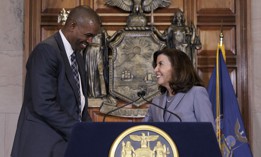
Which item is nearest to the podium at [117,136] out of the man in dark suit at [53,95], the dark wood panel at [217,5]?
the man in dark suit at [53,95]

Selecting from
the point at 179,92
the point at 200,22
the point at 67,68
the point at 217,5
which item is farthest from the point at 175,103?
the point at 217,5

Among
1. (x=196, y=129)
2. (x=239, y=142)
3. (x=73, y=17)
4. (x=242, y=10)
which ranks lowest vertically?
(x=239, y=142)

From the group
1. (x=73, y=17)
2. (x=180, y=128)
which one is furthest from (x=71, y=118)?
(x=180, y=128)

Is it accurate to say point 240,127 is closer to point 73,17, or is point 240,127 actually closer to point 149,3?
point 149,3

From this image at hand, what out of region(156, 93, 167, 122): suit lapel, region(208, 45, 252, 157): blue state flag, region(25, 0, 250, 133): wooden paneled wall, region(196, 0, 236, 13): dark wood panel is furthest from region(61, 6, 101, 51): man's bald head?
region(196, 0, 236, 13): dark wood panel

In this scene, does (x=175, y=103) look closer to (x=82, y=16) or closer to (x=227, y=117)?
(x=82, y=16)

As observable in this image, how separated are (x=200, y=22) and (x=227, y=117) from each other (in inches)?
43.4

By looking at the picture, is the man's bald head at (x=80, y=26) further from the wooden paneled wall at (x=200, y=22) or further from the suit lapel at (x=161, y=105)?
the wooden paneled wall at (x=200, y=22)

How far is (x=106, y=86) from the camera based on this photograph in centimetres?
502

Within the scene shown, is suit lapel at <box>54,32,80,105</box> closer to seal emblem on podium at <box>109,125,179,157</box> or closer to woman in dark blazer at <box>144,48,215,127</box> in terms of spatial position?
woman in dark blazer at <box>144,48,215,127</box>

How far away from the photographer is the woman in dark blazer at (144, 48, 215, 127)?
3.27m

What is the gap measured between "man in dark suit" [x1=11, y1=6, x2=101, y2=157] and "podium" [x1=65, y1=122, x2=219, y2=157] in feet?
2.09

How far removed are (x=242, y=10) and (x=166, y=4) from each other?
777mm

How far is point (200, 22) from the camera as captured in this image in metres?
5.13
